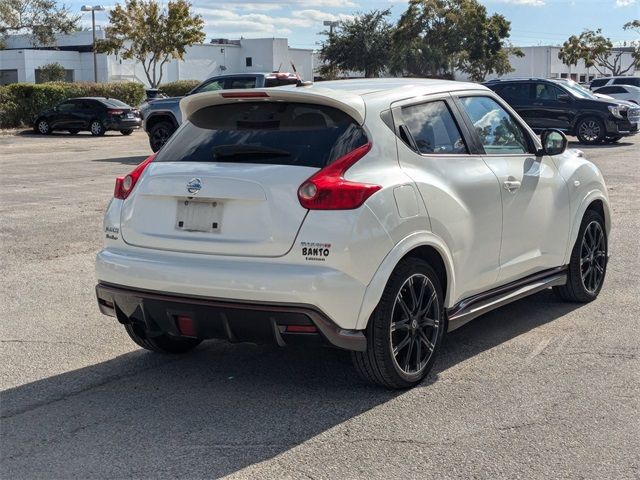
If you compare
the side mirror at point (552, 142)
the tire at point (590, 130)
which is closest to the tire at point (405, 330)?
the side mirror at point (552, 142)

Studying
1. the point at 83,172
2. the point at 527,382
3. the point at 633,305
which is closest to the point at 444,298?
the point at 527,382

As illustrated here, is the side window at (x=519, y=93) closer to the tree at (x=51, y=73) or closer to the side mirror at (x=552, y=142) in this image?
the side mirror at (x=552, y=142)

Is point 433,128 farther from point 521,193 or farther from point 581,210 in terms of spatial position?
point 581,210

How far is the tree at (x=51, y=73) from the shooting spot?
65.1m

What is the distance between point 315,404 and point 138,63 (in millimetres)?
66094

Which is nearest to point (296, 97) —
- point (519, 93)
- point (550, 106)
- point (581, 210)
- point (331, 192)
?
point (331, 192)

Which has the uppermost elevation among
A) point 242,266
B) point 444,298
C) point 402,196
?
point 402,196

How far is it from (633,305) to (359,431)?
3.53m

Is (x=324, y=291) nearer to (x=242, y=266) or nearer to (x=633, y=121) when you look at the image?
(x=242, y=266)

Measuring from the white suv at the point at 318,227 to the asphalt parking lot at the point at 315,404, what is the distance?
0.33m

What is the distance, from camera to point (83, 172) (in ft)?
60.3

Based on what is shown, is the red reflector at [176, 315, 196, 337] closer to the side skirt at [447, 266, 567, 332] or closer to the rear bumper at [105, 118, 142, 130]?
the side skirt at [447, 266, 567, 332]

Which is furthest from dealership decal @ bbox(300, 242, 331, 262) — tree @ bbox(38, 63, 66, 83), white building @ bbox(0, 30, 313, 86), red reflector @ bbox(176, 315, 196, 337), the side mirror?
tree @ bbox(38, 63, 66, 83)

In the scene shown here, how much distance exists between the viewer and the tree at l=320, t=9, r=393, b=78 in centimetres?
6612
